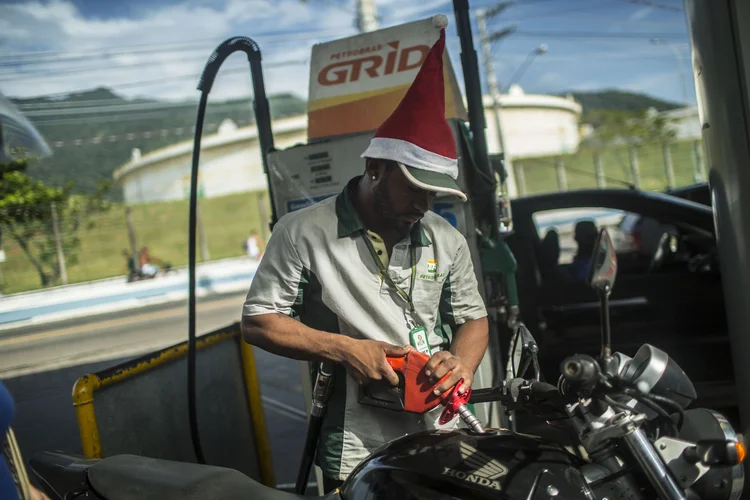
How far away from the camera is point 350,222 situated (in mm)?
2156

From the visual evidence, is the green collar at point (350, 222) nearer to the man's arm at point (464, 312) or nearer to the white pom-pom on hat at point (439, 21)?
the man's arm at point (464, 312)

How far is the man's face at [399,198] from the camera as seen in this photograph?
2014 mm

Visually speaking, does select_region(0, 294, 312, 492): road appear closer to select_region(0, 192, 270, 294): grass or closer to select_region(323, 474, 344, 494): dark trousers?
select_region(323, 474, 344, 494): dark trousers

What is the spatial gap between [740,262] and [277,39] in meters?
17.8

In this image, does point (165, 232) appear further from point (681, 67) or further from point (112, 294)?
point (681, 67)

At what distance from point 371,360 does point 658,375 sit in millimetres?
760

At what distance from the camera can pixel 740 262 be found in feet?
9.72

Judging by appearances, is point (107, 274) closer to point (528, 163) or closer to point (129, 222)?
point (129, 222)

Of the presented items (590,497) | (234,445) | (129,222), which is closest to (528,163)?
(129,222)

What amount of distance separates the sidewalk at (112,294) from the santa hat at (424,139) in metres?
3.19

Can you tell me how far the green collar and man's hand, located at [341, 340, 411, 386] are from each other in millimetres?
374

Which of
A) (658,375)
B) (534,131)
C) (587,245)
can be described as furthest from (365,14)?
(534,131)

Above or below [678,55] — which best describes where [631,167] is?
below

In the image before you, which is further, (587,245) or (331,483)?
(587,245)
